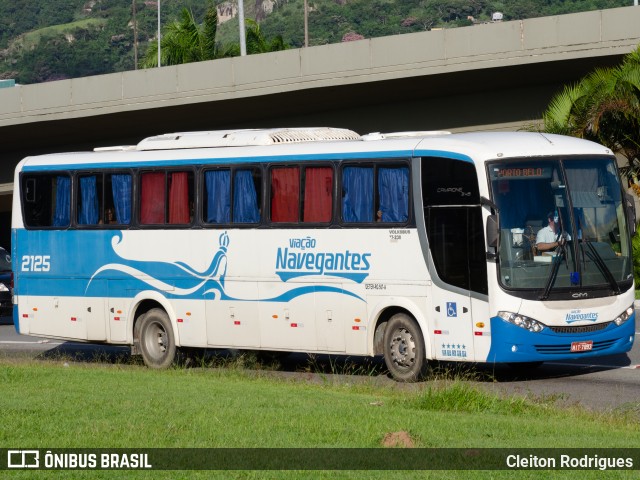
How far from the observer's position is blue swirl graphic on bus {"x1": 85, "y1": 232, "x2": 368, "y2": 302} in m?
19.8

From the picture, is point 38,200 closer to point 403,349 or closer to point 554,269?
point 403,349

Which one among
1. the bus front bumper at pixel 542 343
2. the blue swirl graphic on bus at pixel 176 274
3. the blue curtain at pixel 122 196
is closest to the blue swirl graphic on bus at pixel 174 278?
the blue swirl graphic on bus at pixel 176 274

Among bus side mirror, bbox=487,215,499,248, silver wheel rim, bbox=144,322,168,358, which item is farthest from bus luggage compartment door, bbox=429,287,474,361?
silver wheel rim, bbox=144,322,168,358

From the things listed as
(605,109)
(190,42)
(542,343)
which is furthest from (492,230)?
(190,42)

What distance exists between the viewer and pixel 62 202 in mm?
21969

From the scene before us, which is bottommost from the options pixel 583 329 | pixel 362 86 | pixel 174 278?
pixel 583 329

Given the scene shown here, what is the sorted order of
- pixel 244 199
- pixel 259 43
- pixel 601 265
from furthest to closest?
pixel 259 43 → pixel 244 199 → pixel 601 265

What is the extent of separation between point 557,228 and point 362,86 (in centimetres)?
2062

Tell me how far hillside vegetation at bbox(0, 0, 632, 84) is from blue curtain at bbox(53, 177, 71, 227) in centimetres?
8161

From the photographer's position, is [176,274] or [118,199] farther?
[118,199]

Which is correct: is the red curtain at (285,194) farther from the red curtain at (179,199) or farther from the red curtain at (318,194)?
the red curtain at (179,199)

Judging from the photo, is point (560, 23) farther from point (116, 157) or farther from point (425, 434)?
point (425, 434)

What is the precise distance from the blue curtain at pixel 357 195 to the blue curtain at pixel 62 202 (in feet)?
18.4

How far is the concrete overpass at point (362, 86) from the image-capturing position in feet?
112
